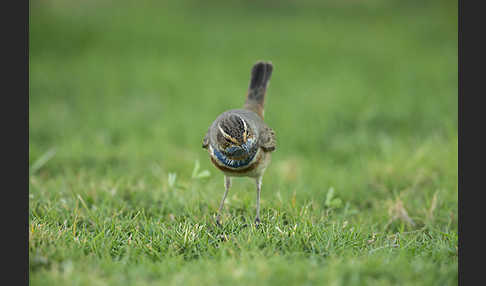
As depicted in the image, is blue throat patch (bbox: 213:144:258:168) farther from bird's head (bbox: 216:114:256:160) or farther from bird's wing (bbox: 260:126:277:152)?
bird's wing (bbox: 260:126:277:152)

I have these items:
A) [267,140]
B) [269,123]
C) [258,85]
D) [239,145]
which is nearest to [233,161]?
[239,145]

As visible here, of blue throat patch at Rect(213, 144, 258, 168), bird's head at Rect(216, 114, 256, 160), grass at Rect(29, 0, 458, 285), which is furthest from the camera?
blue throat patch at Rect(213, 144, 258, 168)

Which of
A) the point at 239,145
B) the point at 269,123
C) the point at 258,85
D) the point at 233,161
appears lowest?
the point at 233,161

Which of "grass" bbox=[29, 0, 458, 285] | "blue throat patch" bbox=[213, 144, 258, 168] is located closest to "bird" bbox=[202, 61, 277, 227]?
"blue throat patch" bbox=[213, 144, 258, 168]

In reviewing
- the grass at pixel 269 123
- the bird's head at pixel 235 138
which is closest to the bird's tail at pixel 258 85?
the grass at pixel 269 123

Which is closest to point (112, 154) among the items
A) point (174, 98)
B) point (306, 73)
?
point (174, 98)

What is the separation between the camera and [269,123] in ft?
26.9

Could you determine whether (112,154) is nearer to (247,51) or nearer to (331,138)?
(331,138)

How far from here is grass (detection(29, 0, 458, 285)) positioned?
143 inches

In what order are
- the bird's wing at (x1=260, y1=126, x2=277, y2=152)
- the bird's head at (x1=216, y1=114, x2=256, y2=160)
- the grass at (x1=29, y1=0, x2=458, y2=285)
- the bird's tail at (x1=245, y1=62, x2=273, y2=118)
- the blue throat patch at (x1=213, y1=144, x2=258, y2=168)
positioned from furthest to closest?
the bird's tail at (x1=245, y1=62, x2=273, y2=118) → the bird's wing at (x1=260, y1=126, x2=277, y2=152) → the blue throat patch at (x1=213, y1=144, x2=258, y2=168) → the bird's head at (x1=216, y1=114, x2=256, y2=160) → the grass at (x1=29, y1=0, x2=458, y2=285)

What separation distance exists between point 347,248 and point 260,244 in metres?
0.74

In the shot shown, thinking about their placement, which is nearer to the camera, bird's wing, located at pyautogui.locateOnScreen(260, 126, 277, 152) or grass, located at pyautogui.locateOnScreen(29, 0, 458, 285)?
grass, located at pyautogui.locateOnScreen(29, 0, 458, 285)

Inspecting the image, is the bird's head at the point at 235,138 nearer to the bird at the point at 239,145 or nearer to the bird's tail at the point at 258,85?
the bird at the point at 239,145

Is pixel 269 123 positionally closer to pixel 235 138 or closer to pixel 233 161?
pixel 233 161
